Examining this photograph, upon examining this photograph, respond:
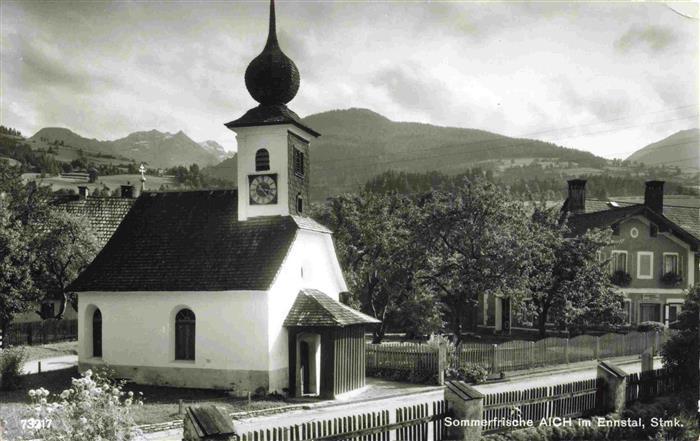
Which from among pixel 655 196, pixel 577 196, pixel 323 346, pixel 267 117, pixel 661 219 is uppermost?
pixel 267 117

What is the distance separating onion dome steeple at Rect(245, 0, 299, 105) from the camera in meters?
20.7

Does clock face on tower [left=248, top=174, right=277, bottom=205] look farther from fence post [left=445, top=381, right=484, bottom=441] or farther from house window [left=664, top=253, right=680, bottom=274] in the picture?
house window [left=664, top=253, right=680, bottom=274]

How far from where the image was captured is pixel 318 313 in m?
20.5

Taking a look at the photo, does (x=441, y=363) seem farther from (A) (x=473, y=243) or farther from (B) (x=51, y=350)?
(B) (x=51, y=350)

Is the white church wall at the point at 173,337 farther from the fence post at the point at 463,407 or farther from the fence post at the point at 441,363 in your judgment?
the fence post at the point at 463,407

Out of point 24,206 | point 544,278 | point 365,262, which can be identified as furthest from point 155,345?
point 544,278

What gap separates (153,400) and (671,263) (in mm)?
20463

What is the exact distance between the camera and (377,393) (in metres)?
20.4

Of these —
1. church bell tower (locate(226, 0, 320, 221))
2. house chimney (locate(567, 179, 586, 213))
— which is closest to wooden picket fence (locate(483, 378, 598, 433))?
church bell tower (locate(226, 0, 320, 221))

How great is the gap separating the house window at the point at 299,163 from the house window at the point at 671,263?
50.3 ft

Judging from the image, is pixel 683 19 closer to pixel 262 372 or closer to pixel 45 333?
pixel 262 372

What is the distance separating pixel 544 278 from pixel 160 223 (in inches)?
605

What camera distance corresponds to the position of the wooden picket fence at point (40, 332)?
3125 cm

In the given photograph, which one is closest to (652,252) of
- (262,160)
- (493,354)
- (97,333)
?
(493,354)
